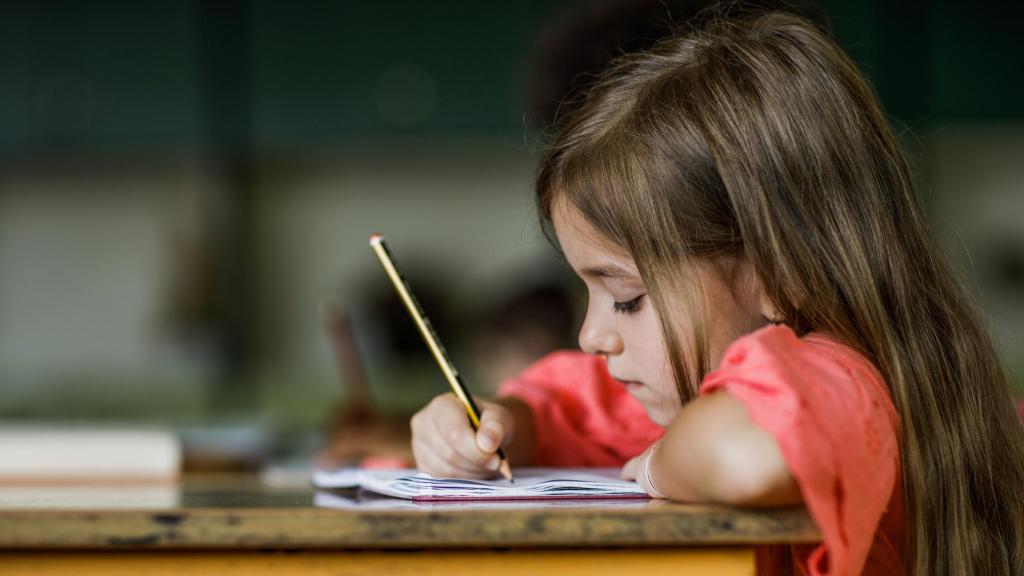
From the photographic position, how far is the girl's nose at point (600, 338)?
0.92 meters

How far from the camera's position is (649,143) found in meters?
0.89

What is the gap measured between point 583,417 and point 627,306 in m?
0.31

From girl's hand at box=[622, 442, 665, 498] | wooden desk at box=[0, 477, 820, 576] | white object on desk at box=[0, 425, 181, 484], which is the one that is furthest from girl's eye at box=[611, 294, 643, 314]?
white object on desk at box=[0, 425, 181, 484]

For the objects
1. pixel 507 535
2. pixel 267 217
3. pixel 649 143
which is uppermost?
→ pixel 267 217

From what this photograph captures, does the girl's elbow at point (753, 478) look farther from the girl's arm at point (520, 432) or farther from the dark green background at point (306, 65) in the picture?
the dark green background at point (306, 65)

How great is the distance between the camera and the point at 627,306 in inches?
36.2

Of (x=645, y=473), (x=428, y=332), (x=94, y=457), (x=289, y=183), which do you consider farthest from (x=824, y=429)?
(x=289, y=183)

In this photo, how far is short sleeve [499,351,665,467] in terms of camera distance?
1177 millimetres

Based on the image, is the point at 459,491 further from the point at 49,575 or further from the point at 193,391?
the point at 193,391

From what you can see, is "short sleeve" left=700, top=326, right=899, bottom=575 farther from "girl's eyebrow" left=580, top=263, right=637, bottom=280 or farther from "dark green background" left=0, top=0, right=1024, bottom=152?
"dark green background" left=0, top=0, right=1024, bottom=152

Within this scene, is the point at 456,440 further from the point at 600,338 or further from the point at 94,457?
the point at 94,457

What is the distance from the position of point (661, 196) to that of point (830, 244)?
0.13 metres

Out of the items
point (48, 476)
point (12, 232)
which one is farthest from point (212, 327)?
point (48, 476)

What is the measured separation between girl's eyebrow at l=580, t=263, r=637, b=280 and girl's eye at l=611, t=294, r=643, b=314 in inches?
0.8
